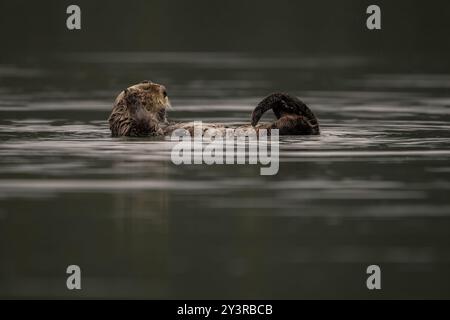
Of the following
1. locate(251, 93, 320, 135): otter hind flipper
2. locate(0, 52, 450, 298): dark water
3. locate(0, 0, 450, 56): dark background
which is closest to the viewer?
locate(0, 52, 450, 298): dark water

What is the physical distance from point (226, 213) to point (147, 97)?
411cm

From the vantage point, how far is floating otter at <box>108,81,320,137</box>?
13.7m

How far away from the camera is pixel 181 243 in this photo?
362 inches

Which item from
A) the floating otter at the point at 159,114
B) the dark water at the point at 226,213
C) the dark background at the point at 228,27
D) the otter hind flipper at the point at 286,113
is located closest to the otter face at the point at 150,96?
the floating otter at the point at 159,114

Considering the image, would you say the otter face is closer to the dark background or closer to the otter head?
the otter head

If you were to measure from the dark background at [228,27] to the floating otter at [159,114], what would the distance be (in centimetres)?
1959

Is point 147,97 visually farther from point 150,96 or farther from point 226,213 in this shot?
point 226,213

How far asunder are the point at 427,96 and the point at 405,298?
12896 millimetres

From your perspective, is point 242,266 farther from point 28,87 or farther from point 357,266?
point 28,87

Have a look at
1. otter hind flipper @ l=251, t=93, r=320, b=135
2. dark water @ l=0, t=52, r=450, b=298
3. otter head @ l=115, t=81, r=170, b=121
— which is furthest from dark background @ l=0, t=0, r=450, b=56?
otter head @ l=115, t=81, r=170, b=121

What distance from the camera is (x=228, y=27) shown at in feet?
134

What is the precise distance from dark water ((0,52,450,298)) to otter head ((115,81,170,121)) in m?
0.33

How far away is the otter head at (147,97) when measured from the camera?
13.8 meters

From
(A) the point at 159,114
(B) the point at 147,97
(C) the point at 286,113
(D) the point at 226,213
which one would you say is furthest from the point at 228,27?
(D) the point at 226,213
